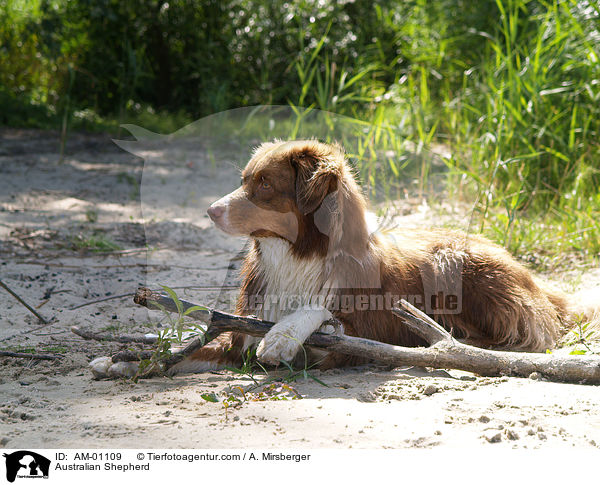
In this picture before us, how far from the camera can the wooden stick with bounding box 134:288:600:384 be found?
3533mm

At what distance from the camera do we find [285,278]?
3.88m

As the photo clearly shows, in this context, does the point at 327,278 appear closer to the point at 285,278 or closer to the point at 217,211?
the point at 285,278

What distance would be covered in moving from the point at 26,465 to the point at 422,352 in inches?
76.4

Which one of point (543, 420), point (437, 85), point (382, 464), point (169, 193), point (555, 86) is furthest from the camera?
point (437, 85)

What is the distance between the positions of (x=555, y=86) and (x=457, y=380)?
4790mm

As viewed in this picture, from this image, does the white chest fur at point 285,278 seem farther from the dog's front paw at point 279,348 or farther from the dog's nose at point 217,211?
the dog's front paw at point 279,348

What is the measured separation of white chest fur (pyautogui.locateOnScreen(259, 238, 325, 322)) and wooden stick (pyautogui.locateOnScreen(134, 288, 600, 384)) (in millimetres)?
311

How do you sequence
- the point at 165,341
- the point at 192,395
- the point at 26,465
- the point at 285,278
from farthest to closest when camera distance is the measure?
1. the point at 285,278
2. the point at 165,341
3. the point at 192,395
4. the point at 26,465

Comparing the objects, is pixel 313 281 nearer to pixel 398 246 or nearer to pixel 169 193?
pixel 398 246

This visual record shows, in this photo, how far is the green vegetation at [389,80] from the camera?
22.2ft

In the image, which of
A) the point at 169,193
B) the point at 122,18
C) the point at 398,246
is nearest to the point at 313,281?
the point at 398,246

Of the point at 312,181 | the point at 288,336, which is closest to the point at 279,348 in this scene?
the point at 288,336

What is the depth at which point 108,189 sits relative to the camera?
8.02m

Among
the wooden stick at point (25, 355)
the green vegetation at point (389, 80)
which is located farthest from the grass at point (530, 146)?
the wooden stick at point (25, 355)
